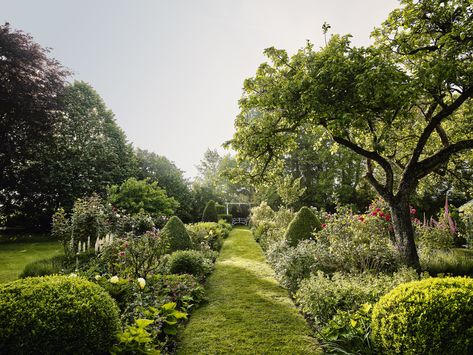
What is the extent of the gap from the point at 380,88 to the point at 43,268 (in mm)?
8587

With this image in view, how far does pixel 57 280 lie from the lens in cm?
307

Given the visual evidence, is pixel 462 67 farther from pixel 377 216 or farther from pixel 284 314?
pixel 284 314

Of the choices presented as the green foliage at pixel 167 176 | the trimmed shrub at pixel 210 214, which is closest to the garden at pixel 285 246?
the trimmed shrub at pixel 210 214

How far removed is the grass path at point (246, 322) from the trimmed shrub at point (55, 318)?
1.74 m

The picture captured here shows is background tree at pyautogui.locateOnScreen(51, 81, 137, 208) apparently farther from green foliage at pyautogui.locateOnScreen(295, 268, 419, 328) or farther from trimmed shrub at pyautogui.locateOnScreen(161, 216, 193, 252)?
green foliage at pyautogui.locateOnScreen(295, 268, 419, 328)

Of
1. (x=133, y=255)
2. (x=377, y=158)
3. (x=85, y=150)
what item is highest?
(x=85, y=150)

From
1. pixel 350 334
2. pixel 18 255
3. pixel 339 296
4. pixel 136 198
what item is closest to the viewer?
pixel 350 334

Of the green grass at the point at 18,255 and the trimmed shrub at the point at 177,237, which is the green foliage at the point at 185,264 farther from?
the green grass at the point at 18,255

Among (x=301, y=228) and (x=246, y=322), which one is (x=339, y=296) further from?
(x=301, y=228)

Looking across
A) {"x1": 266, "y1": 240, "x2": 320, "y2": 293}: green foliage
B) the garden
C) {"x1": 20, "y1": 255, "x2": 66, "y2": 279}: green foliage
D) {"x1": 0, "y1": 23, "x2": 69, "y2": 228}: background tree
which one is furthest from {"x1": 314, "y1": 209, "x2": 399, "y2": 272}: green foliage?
{"x1": 0, "y1": 23, "x2": 69, "y2": 228}: background tree

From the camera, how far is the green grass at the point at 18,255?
7.95m

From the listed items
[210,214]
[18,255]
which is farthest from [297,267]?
[210,214]

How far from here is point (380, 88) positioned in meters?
5.31

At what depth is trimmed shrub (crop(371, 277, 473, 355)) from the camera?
8.82 ft
